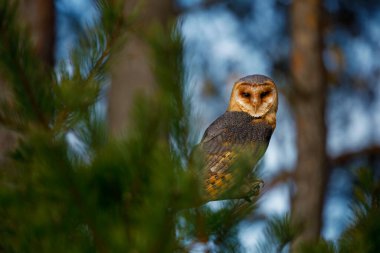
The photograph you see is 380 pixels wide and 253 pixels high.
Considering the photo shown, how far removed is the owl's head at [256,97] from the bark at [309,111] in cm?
529

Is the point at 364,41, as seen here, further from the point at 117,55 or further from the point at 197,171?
the point at 197,171

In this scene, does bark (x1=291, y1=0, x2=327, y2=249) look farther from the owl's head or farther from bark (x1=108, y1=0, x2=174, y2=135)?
the owl's head

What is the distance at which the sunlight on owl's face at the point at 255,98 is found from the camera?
236 centimetres

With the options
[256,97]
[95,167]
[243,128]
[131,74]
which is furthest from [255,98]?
[131,74]

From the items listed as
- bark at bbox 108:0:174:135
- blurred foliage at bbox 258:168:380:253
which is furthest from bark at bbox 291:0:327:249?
blurred foliage at bbox 258:168:380:253

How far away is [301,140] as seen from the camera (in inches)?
322

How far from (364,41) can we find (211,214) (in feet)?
29.4

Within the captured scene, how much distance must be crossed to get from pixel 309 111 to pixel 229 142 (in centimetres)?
596

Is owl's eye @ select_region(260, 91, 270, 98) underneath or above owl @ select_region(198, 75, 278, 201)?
above

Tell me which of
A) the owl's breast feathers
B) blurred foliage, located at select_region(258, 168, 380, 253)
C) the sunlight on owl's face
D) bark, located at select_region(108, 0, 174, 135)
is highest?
bark, located at select_region(108, 0, 174, 135)

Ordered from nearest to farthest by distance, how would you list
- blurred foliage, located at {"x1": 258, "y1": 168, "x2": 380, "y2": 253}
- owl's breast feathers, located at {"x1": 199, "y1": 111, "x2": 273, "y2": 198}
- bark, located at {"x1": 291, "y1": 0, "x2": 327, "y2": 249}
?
owl's breast feathers, located at {"x1": 199, "y1": 111, "x2": 273, "y2": 198} → blurred foliage, located at {"x1": 258, "y1": 168, "x2": 380, "y2": 253} → bark, located at {"x1": 291, "y1": 0, "x2": 327, "y2": 249}

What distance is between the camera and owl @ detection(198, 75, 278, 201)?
7.04 ft

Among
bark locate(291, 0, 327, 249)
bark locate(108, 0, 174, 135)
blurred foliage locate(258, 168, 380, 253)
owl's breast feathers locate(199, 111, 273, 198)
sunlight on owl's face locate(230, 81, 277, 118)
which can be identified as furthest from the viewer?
bark locate(291, 0, 327, 249)

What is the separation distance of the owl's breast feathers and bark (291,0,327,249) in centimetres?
534
